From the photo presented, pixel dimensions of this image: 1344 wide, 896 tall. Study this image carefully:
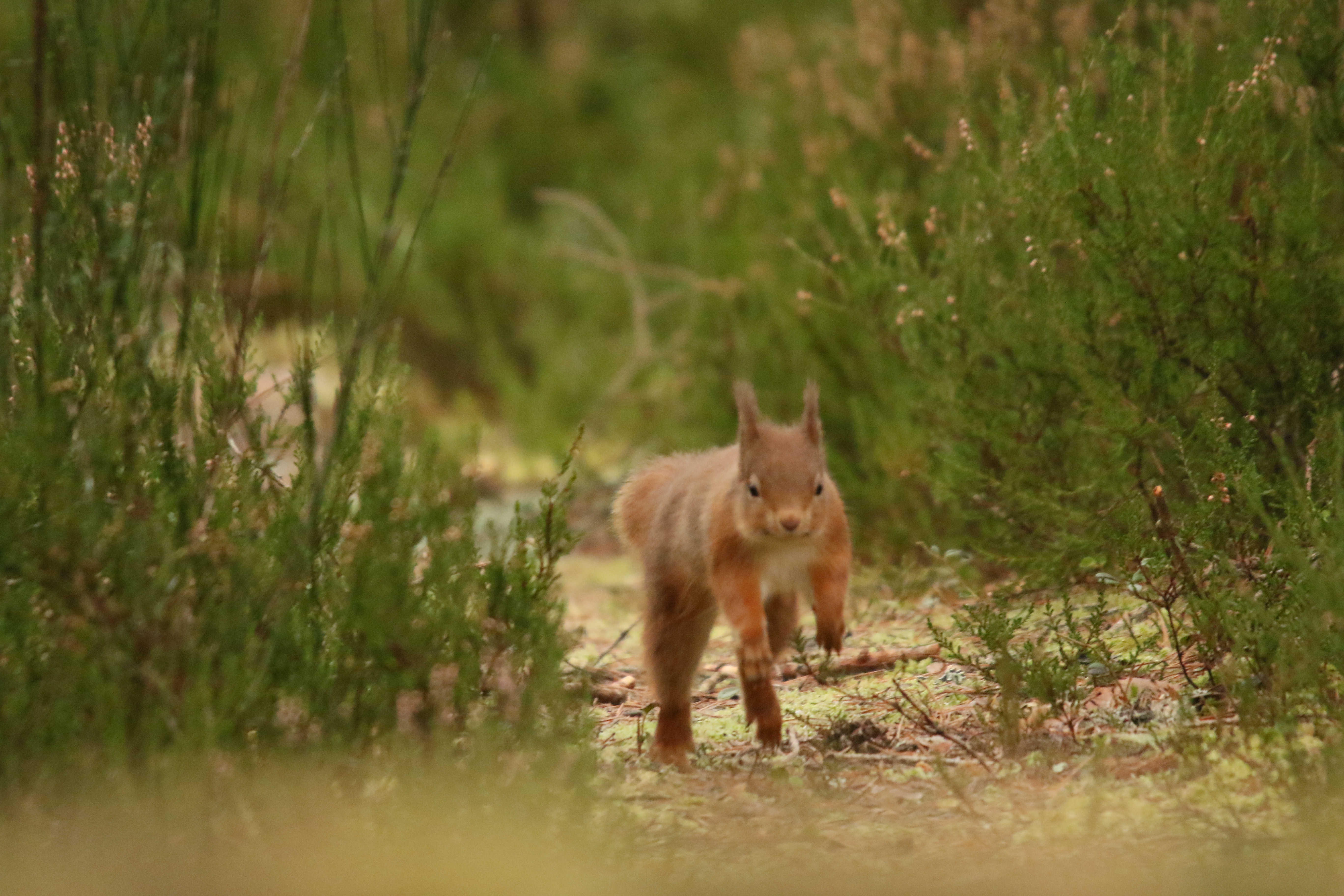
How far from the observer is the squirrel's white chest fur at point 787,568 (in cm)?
399

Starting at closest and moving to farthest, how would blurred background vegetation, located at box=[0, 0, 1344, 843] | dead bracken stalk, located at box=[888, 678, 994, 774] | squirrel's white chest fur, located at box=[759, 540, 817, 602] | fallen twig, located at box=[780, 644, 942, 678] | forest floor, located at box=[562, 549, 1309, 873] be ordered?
forest floor, located at box=[562, 549, 1309, 873] → blurred background vegetation, located at box=[0, 0, 1344, 843] → dead bracken stalk, located at box=[888, 678, 994, 774] → squirrel's white chest fur, located at box=[759, 540, 817, 602] → fallen twig, located at box=[780, 644, 942, 678]

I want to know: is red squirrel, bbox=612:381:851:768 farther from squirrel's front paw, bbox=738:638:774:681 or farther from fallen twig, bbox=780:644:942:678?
fallen twig, bbox=780:644:942:678

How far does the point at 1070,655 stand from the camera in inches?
167

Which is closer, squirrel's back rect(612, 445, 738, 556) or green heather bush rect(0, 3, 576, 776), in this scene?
green heather bush rect(0, 3, 576, 776)

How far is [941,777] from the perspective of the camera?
3.54 meters

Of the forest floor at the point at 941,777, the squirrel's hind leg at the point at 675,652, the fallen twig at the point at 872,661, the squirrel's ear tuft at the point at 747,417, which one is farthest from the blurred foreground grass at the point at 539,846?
the fallen twig at the point at 872,661

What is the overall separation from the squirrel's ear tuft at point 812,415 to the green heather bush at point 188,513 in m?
0.72

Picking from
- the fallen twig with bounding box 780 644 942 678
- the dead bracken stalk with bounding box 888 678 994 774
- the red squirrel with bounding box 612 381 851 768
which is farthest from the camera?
the fallen twig with bounding box 780 644 942 678

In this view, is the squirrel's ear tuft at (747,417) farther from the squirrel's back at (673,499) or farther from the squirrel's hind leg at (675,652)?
the squirrel's hind leg at (675,652)

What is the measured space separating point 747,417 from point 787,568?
431 millimetres

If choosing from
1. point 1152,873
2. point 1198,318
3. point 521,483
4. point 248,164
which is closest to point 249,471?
point 1152,873

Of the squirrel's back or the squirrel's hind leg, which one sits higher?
the squirrel's back

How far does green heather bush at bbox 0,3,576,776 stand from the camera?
3197 mm

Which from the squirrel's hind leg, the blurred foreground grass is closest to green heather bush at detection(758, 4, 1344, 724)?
the blurred foreground grass
